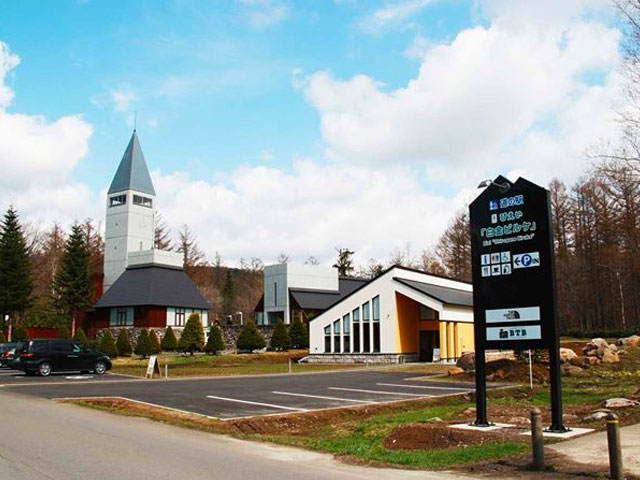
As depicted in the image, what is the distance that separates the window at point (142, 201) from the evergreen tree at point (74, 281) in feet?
21.7

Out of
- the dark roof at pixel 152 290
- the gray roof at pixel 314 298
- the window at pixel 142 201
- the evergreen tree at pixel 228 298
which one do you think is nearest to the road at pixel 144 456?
the dark roof at pixel 152 290

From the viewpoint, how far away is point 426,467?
31.5 feet

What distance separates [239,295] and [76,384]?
79.8 meters

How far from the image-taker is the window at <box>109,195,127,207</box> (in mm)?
63431

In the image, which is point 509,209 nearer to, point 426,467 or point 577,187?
point 426,467

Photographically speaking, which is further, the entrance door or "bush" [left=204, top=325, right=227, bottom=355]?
"bush" [left=204, top=325, right=227, bottom=355]

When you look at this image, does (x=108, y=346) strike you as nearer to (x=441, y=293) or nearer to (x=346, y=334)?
(x=346, y=334)

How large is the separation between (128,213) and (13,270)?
1201 cm

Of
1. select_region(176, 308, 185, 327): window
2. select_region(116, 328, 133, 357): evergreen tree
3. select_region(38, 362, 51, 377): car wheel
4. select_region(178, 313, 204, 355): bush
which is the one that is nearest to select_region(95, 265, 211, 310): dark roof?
select_region(176, 308, 185, 327): window

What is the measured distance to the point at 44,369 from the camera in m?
30.1

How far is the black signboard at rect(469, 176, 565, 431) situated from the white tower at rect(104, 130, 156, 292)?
5367 centimetres

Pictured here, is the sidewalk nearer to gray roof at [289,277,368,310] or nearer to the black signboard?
the black signboard

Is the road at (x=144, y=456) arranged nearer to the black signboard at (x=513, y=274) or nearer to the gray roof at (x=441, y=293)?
the black signboard at (x=513, y=274)

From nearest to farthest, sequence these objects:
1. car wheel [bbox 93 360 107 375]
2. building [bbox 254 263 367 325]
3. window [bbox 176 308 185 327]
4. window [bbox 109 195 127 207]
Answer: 1. car wheel [bbox 93 360 107 375]
2. window [bbox 176 308 185 327]
3. building [bbox 254 263 367 325]
4. window [bbox 109 195 127 207]
